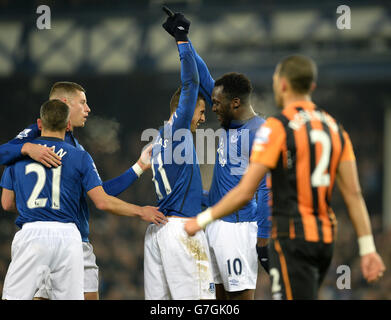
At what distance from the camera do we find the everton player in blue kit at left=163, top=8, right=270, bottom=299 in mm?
4785

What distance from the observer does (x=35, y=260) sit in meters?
4.34

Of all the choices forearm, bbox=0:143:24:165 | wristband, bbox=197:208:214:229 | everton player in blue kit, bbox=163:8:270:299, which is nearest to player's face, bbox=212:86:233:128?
everton player in blue kit, bbox=163:8:270:299

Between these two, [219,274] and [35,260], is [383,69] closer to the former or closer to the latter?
[219,274]

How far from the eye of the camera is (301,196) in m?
3.40

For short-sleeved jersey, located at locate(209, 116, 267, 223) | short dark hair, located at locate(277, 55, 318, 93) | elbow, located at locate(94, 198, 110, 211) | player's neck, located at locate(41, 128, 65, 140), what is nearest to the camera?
short dark hair, located at locate(277, 55, 318, 93)

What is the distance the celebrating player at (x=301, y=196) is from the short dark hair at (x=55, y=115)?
5.46 ft

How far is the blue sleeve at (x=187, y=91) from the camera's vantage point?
4.48 meters

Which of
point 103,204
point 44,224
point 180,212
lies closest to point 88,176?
point 103,204

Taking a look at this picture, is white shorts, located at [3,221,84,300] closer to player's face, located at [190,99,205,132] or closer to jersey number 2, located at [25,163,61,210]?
jersey number 2, located at [25,163,61,210]

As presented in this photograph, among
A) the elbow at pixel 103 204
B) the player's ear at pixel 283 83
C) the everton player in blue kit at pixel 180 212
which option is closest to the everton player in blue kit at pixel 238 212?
the everton player in blue kit at pixel 180 212

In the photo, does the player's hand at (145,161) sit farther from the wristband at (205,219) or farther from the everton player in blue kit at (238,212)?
the wristband at (205,219)

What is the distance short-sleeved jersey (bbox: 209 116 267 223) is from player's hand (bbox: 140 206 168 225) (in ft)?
2.09

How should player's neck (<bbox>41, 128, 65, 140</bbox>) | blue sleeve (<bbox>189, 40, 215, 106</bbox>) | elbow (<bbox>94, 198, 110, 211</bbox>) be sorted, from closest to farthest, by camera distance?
1. elbow (<bbox>94, 198, 110, 211</bbox>)
2. player's neck (<bbox>41, 128, 65, 140</bbox>)
3. blue sleeve (<bbox>189, 40, 215, 106</bbox>)
